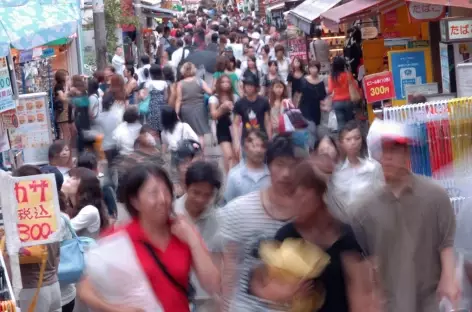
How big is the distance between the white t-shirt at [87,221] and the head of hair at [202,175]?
79.2 inches

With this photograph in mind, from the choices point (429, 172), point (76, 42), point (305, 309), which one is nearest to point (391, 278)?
point (305, 309)

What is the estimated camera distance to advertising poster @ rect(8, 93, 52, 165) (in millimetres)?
12773

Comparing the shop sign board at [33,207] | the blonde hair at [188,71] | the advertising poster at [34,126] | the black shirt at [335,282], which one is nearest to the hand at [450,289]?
the black shirt at [335,282]

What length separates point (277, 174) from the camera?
17.1 feet

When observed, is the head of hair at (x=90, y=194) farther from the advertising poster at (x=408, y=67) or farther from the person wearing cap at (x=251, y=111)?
the advertising poster at (x=408, y=67)

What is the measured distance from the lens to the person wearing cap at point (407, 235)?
206 inches

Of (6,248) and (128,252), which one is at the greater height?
(128,252)

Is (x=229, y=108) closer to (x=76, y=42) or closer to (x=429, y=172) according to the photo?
(x=429, y=172)

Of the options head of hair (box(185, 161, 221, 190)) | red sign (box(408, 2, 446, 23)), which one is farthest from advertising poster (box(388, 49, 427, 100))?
head of hair (box(185, 161, 221, 190))

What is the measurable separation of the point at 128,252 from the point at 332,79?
10769 mm

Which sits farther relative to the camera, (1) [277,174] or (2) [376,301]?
(1) [277,174]

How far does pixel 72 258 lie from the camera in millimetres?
7227

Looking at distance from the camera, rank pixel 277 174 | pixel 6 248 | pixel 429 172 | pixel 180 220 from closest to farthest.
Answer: pixel 180 220
pixel 277 174
pixel 6 248
pixel 429 172

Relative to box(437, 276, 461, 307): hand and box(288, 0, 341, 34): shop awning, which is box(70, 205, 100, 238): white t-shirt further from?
box(288, 0, 341, 34): shop awning
